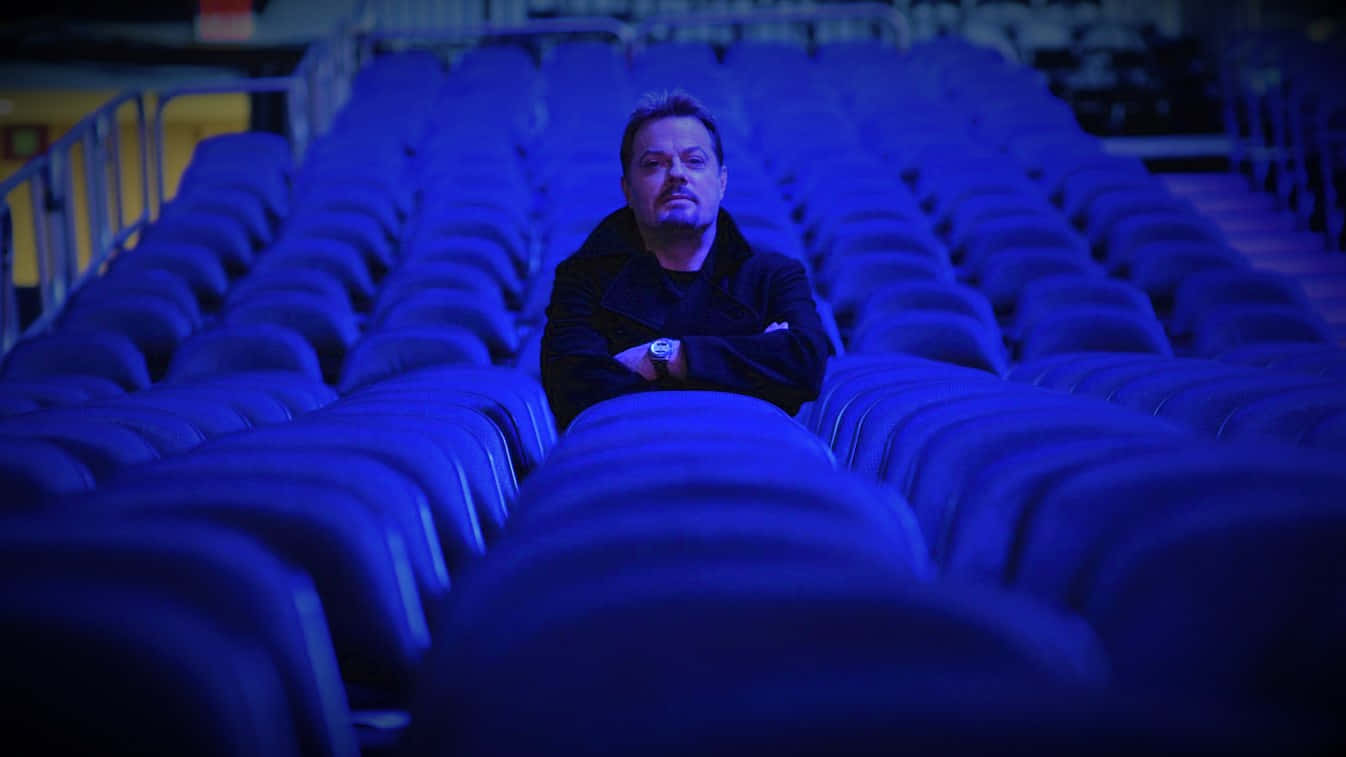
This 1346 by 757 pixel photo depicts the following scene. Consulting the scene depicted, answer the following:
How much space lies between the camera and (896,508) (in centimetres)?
85

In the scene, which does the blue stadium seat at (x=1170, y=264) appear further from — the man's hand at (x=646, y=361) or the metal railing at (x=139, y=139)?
the metal railing at (x=139, y=139)

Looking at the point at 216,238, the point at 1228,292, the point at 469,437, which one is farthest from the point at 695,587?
the point at 216,238

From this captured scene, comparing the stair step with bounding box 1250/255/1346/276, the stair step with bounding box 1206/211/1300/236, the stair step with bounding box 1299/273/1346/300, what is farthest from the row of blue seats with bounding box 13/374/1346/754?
the stair step with bounding box 1206/211/1300/236

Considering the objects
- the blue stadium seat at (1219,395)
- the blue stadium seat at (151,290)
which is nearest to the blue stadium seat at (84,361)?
the blue stadium seat at (151,290)

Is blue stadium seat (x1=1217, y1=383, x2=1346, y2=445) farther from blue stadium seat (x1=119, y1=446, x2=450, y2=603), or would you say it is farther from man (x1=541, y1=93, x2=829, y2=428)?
blue stadium seat (x1=119, y1=446, x2=450, y2=603)

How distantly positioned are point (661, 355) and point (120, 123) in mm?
8565

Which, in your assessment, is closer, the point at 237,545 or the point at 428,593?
the point at 237,545

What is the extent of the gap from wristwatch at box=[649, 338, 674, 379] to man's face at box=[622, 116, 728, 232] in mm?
250

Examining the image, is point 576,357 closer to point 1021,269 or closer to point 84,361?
point 84,361

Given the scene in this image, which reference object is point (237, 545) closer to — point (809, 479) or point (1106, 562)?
point (809, 479)

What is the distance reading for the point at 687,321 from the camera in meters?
1.85

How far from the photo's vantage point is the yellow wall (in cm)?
891

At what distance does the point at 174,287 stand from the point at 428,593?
Result: 2733mm

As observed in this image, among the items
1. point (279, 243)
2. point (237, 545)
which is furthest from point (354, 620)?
point (279, 243)
